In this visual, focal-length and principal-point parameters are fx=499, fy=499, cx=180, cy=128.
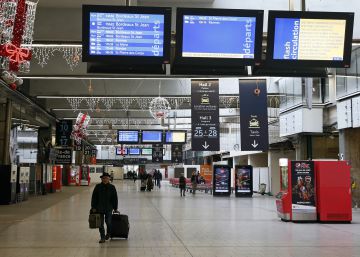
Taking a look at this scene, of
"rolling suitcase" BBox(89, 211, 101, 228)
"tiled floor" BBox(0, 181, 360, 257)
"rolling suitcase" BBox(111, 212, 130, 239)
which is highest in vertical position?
"rolling suitcase" BBox(89, 211, 101, 228)

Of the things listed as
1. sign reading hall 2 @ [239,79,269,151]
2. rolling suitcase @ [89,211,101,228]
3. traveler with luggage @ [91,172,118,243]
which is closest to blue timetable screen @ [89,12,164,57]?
traveler with luggage @ [91,172,118,243]


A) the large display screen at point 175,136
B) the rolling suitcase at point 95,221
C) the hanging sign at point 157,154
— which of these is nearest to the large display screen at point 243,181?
the large display screen at point 175,136

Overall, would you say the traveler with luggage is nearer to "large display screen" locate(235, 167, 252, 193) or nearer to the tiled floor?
the tiled floor

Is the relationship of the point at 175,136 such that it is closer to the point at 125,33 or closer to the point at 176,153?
the point at 176,153

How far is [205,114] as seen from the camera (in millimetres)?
20141

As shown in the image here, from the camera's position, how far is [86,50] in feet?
27.2

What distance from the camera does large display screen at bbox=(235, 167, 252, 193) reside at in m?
32.5

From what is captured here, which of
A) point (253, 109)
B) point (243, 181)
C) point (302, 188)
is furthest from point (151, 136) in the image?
point (302, 188)

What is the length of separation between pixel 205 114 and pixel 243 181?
44.0 ft

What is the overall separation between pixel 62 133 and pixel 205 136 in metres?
18.8

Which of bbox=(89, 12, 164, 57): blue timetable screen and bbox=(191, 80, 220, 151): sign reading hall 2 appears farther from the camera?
bbox=(191, 80, 220, 151): sign reading hall 2

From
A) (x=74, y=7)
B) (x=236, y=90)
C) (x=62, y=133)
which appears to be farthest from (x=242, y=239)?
(x=62, y=133)

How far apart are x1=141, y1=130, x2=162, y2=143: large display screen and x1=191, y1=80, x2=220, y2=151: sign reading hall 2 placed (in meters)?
14.7

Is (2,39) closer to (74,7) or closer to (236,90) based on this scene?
(74,7)
